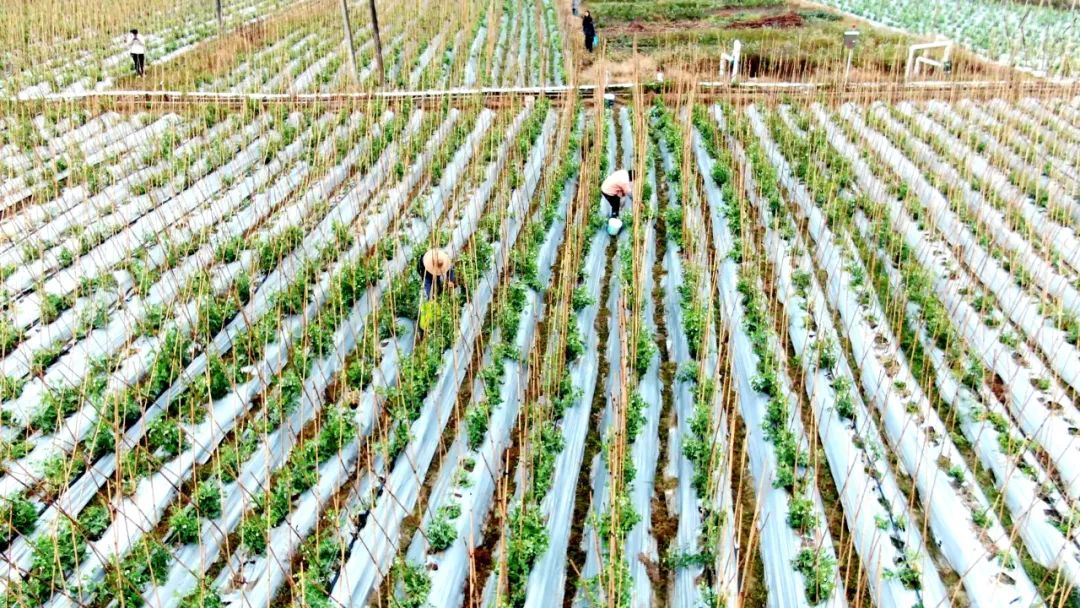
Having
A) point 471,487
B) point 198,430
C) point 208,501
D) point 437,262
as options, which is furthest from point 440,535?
point 437,262

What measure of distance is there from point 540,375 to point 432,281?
1.22 metres

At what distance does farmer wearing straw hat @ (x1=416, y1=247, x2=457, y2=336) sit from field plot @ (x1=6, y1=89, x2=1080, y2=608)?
7cm

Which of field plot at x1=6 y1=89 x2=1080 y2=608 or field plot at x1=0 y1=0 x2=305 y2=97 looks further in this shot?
field plot at x1=0 y1=0 x2=305 y2=97

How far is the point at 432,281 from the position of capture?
5.57 m

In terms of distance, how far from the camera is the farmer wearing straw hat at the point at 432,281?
→ 17.3ft

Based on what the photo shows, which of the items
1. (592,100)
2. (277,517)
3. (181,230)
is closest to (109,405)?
(277,517)

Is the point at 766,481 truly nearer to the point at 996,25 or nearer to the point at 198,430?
the point at 198,430

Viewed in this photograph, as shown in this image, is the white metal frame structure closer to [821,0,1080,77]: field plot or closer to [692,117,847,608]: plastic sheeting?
[821,0,1080,77]: field plot

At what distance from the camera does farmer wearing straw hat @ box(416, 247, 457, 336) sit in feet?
17.3

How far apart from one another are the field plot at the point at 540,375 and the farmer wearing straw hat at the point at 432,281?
7 cm

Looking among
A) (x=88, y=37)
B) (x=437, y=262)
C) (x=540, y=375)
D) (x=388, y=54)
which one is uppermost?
(x=88, y=37)

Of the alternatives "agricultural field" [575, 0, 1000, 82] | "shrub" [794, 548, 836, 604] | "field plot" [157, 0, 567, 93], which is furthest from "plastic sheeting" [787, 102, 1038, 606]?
"field plot" [157, 0, 567, 93]

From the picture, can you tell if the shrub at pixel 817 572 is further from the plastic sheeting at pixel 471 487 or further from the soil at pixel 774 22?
the soil at pixel 774 22

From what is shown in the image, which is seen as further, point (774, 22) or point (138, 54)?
point (774, 22)
